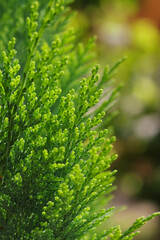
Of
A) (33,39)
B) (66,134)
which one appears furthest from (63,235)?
(33,39)

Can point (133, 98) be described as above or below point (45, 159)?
above

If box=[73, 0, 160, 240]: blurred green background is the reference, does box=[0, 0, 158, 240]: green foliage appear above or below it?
→ below

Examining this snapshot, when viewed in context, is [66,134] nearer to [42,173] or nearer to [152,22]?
→ [42,173]

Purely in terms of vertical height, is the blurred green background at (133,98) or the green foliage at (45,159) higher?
the blurred green background at (133,98)

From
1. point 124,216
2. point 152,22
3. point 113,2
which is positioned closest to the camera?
point 124,216

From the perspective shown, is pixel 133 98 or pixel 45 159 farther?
pixel 133 98

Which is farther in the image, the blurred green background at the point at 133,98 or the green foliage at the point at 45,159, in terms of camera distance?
the blurred green background at the point at 133,98

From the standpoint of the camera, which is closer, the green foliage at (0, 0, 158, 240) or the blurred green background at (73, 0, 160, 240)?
the green foliage at (0, 0, 158, 240)

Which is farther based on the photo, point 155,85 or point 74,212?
point 155,85
